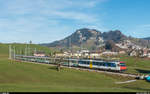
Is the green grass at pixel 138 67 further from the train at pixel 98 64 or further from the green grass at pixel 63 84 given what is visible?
the green grass at pixel 63 84

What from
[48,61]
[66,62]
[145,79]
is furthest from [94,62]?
[48,61]

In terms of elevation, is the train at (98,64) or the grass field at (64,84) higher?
the train at (98,64)

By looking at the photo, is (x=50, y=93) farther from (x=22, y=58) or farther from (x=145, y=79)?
(x=22, y=58)

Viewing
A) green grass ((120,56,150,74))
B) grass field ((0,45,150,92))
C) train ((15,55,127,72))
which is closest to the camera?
grass field ((0,45,150,92))

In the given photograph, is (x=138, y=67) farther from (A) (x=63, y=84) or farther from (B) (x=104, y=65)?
(A) (x=63, y=84)

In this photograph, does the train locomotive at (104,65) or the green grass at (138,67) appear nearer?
the train locomotive at (104,65)

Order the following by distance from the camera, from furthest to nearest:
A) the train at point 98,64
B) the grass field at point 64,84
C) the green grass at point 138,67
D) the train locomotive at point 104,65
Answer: the green grass at point 138,67 < the train at point 98,64 < the train locomotive at point 104,65 < the grass field at point 64,84

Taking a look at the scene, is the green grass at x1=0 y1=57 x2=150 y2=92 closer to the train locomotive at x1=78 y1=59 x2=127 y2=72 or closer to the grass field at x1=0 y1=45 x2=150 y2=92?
the grass field at x1=0 y1=45 x2=150 y2=92

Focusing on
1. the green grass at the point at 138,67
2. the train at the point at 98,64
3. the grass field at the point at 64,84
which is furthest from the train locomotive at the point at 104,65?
the green grass at the point at 138,67

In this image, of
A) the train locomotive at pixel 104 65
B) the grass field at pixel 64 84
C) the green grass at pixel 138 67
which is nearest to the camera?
the grass field at pixel 64 84

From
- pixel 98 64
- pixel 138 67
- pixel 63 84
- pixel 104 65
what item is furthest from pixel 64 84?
pixel 138 67

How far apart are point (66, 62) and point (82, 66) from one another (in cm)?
921

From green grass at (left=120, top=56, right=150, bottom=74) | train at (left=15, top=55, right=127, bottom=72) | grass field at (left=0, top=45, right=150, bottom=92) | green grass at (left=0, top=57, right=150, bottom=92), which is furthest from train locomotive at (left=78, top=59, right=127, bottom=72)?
green grass at (left=0, top=57, right=150, bottom=92)

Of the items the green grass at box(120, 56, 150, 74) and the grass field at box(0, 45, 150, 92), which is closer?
the grass field at box(0, 45, 150, 92)
